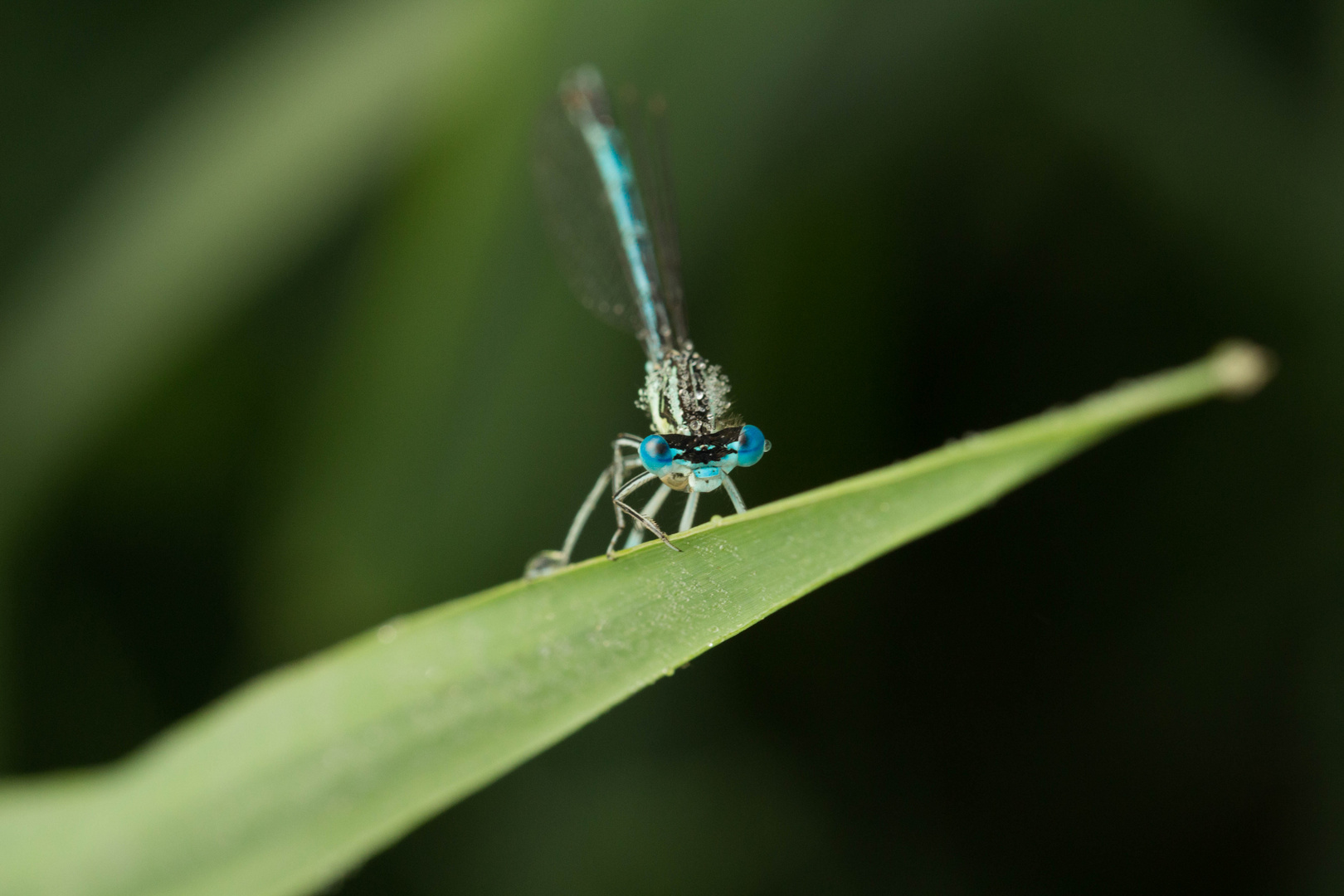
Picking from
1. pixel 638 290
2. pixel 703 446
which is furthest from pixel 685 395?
pixel 638 290

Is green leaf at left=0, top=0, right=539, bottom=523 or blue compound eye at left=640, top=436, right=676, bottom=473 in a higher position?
green leaf at left=0, top=0, right=539, bottom=523

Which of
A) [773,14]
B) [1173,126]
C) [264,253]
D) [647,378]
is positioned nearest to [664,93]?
[773,14]

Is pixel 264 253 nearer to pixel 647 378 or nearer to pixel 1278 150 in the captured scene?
pixel 647 378

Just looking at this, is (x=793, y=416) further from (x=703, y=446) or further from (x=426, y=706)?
(x=426, y=706)

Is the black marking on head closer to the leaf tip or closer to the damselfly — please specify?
the damselfly

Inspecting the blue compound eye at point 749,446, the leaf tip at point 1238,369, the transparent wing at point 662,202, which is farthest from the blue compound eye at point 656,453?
the leaf tip at point 1238,369

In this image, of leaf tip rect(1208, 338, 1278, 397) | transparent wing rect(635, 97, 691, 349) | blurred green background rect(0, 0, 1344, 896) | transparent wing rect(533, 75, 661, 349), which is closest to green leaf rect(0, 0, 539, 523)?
blurred green background rect(0, 0, 1344, 896)
